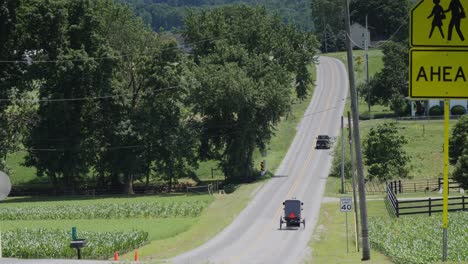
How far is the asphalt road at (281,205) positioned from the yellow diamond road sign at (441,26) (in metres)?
24.3

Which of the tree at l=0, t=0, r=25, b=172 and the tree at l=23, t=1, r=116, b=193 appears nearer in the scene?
the tree at l=0, t=0, r=25, b=172

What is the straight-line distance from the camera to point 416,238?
36.6 meters

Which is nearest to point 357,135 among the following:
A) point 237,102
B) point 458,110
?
point 237,102

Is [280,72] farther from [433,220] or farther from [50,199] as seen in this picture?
[433,220]

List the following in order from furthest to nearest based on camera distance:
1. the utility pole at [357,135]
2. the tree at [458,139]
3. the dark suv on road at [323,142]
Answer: the dark suv on road at [323,142]
the tree at [458,139]
the utility pole at [357,135]

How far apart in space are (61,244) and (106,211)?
912 inches

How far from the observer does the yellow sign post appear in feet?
43.0

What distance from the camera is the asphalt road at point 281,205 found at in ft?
143

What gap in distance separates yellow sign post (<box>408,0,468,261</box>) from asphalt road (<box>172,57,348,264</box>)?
23964mm

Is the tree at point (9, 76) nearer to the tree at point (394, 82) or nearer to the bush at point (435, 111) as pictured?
the tree at point (394, 82)

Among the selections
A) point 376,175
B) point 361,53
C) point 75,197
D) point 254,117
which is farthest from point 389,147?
point 361,53

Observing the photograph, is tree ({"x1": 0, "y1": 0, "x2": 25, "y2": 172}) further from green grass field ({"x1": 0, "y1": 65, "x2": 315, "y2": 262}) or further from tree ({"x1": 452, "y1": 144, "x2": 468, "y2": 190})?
tree ({"x1": 452, "y1": 144, "x2": 468, "y2": 190})

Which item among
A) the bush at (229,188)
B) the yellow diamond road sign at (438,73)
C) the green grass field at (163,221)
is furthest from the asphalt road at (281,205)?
the yellow diamond road sign at (438,73)

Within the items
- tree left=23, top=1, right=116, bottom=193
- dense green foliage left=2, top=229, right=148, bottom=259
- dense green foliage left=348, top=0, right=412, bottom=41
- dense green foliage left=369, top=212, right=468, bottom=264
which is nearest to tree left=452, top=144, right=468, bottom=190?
dense green foliage left=369, top=212, right=468, bottom=264
